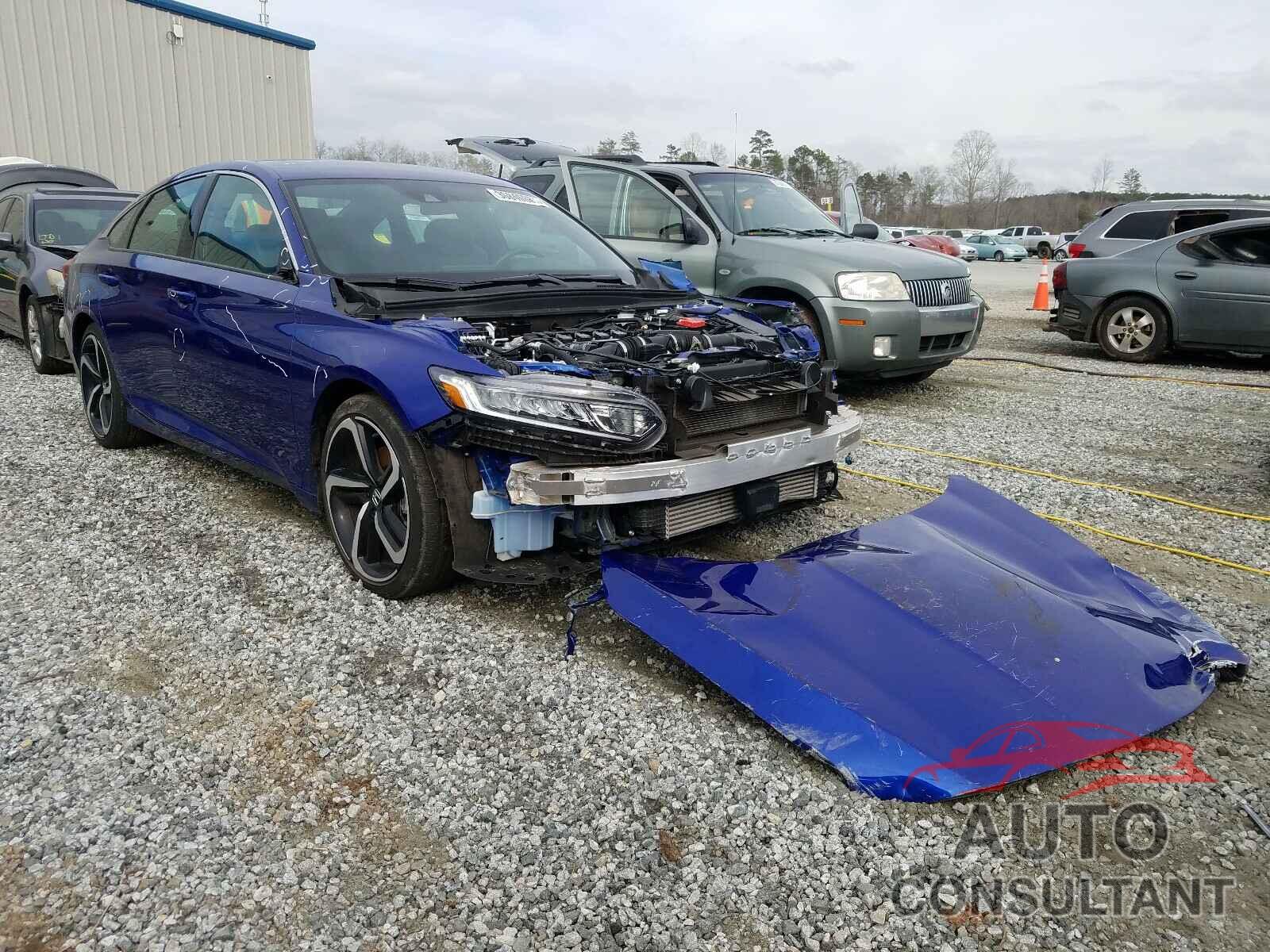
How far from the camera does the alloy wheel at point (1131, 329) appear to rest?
9805 mm

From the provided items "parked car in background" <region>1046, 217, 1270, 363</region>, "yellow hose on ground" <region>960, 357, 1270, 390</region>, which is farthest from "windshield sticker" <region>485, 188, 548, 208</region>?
"parked car in background" <region>1046, 217, 1270, 363</region>

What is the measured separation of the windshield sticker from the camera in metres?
4.62

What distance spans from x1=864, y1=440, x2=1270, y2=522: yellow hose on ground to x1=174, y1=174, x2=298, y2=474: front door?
12.4 feet

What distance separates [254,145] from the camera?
19.9 metres

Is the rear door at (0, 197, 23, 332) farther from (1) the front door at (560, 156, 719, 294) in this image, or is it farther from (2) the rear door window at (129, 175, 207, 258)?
(1) the front door at (560, 156, 719, 294)

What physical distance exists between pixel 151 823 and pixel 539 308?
2.32 m

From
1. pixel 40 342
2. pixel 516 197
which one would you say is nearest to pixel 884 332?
pixel 516 197

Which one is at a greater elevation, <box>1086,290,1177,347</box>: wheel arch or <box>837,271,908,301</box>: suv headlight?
<box>837,271,908,301</box>: suv headlight

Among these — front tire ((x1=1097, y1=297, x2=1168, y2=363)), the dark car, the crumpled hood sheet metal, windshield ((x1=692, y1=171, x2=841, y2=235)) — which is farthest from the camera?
front tire ((x1=1097, y1=297, x2=1168, y2=363))

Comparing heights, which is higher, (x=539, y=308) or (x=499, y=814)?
(x=539, y=308)

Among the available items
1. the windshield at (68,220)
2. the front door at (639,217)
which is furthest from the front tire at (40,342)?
the front door at (639,217)

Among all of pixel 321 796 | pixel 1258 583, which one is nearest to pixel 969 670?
pixel 321 796

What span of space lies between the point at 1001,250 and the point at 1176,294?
1333 inches

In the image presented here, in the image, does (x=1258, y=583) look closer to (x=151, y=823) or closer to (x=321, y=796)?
(x=321, y=796)
